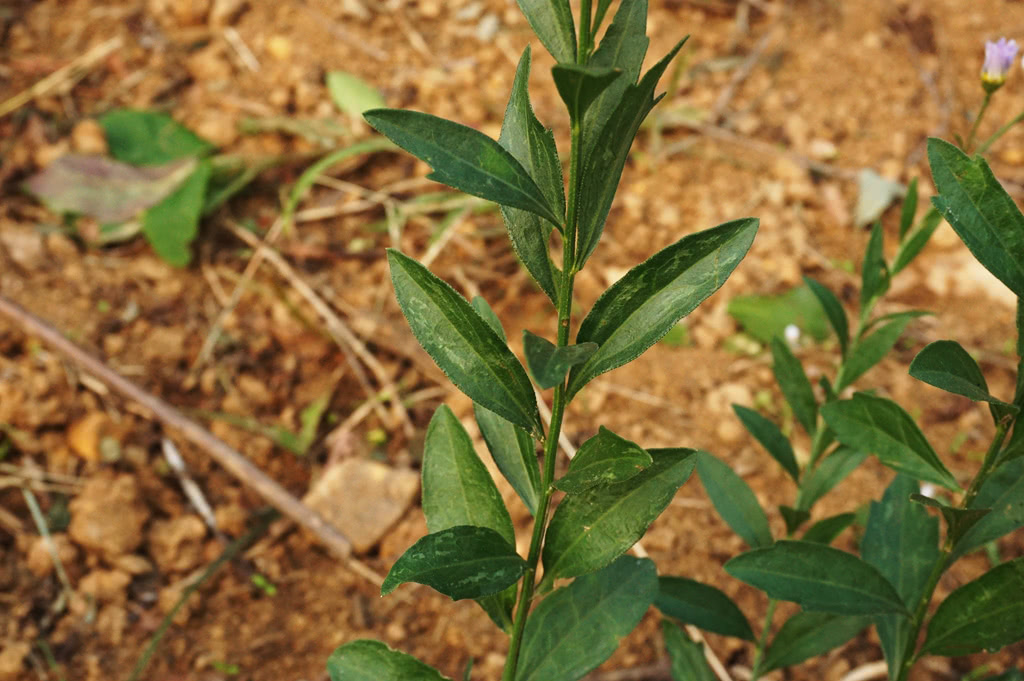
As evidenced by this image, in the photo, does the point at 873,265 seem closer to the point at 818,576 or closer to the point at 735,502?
the point at 735,502

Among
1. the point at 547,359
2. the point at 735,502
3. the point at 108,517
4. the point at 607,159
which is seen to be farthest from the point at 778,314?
the point at 547,359

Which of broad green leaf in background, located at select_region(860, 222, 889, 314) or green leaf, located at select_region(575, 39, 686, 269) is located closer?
green leaf, located at select_region(575, 39, 686, 269)

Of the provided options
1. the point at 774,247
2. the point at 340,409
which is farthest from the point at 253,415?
the point at 774,247

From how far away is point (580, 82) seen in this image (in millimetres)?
922

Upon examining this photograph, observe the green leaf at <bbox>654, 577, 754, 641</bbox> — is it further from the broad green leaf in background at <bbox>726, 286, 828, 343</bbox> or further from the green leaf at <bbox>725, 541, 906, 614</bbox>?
the broad green leaf in background at <bbox>726, 286, 828, 343</bbox>

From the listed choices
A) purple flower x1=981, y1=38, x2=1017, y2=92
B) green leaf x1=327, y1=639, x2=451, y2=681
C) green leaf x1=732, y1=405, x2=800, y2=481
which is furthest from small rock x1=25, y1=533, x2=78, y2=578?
purple flower x1=981, y1=38, x2=1017, y2=92

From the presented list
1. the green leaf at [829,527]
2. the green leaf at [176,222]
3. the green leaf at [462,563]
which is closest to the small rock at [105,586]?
the green leaf at [176,222]

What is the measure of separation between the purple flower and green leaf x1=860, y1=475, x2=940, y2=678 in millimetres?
668

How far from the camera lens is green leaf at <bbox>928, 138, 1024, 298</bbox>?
3.59 ft

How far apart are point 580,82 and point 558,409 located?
359 mm

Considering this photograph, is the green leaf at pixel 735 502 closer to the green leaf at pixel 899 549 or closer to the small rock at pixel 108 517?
the green leaf at pixel 899 549

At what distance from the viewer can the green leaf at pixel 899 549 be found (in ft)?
4.85

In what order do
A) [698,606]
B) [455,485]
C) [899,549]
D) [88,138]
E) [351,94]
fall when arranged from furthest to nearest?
[351,94], [88,138], [698,606], [899,549], [455,485]

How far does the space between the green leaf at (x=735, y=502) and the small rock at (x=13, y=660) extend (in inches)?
53.3
